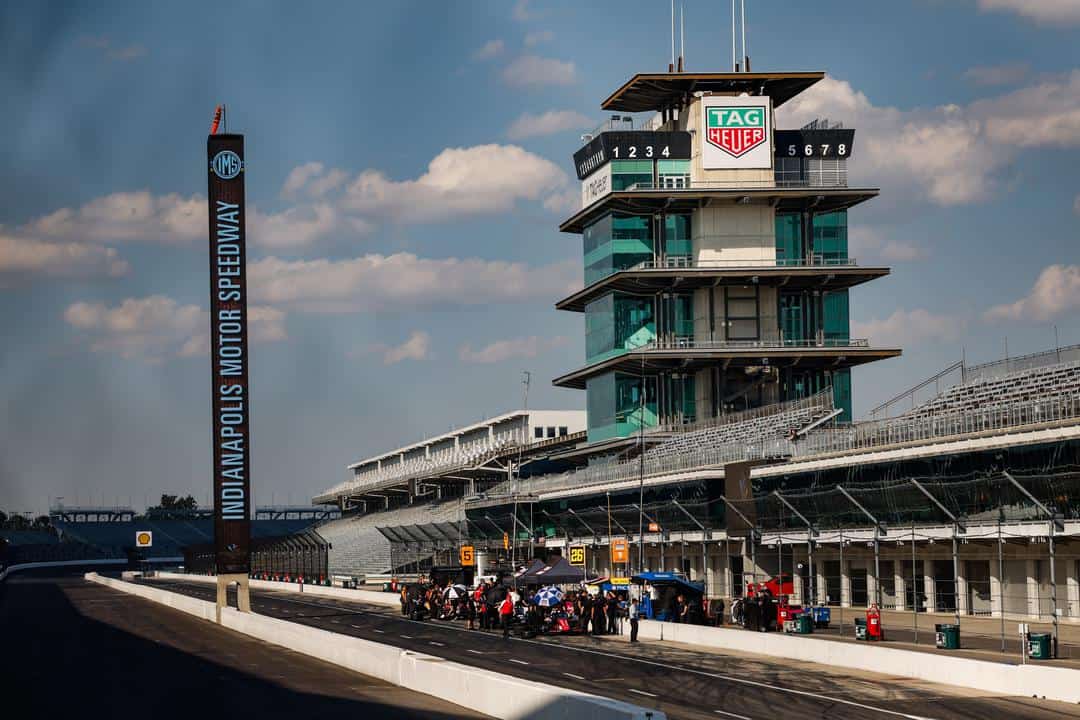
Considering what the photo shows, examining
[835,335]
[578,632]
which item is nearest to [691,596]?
[578,632]

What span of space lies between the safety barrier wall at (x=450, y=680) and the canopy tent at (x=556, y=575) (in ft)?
37.8

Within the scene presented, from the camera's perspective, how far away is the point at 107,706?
33094 mm

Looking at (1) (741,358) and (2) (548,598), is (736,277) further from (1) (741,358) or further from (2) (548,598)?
(2) (548,598)

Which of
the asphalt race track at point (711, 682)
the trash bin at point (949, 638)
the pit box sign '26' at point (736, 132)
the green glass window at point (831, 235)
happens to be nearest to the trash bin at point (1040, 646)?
the asphalt race track at point (711, 682)

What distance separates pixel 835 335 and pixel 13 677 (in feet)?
254

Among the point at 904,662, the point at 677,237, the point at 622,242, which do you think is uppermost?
the point at 677,237

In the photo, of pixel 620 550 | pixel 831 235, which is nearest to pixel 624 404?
pixel 831 235

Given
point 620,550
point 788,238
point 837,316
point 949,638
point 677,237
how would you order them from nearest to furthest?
point 949,638 < point 620,550 < point 677,237 < point 788,238 < point 837,316

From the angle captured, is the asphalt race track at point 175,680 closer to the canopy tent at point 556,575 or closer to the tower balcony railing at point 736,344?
the canopy tent at point 556,575

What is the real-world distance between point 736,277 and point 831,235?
8751mm

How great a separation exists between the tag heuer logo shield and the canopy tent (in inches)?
1935

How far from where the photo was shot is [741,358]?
106750 mm

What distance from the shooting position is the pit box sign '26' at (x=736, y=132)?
4188 inches

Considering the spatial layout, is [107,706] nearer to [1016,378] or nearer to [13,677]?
[13,677]
